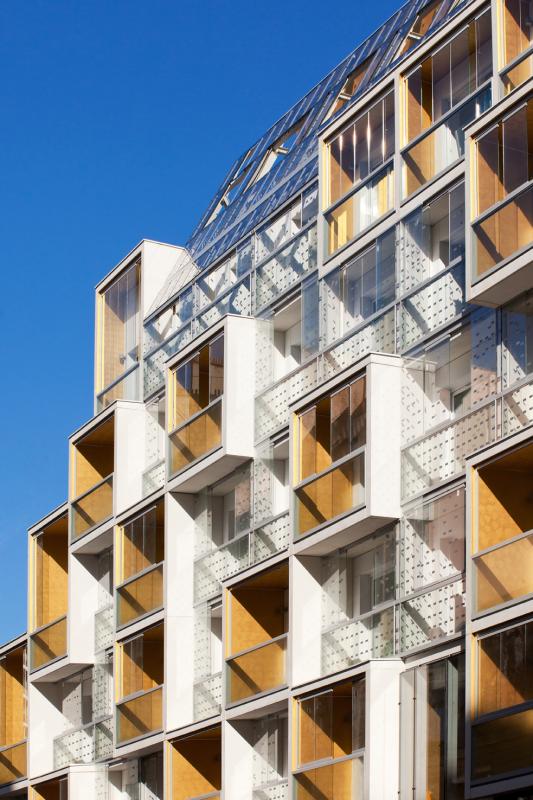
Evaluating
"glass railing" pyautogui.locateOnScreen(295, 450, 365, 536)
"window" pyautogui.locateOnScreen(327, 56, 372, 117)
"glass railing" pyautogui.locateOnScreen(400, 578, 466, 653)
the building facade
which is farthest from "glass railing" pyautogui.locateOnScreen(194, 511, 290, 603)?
"window" pyautogui.locateOnScreen(327, 56, 372, 117)

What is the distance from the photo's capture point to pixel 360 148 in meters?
38.7

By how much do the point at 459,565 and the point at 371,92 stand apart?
10.3 metres

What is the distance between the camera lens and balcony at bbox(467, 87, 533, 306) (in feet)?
103

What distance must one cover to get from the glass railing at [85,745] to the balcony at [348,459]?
1186cm

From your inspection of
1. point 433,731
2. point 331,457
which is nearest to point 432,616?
point 433,731

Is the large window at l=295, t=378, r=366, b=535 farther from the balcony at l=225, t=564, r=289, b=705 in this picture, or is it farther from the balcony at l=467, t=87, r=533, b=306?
the balcony at l=467, t=87, r=533, b=306

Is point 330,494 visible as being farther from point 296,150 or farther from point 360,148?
point 296,150

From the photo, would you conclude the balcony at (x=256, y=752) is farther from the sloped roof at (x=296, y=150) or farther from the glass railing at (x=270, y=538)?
the sloped roof at (x=296, y=150)

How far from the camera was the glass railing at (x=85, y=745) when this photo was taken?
47125 millimetres

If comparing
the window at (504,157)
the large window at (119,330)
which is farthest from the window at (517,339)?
the large window at (119,330)

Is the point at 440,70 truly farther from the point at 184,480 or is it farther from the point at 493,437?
the point at 184,480

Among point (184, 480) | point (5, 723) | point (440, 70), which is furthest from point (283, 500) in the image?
point (5, 723)

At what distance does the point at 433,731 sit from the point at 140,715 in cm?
1317

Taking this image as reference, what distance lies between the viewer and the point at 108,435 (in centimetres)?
4894
